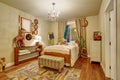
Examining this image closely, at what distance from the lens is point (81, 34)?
209 inches

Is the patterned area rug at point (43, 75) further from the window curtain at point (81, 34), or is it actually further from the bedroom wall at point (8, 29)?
the window curtain at point (81, 34)

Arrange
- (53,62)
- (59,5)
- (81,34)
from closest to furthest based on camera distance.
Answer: (53,62) < (59,5) < (81,34)

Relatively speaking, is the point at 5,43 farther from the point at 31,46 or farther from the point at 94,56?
the point at 94,56

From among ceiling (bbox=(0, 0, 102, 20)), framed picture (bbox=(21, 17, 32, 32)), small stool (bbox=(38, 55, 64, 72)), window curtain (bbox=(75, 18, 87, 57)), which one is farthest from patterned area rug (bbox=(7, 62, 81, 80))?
ceiling (bbox=(0, 0, 102, 20))

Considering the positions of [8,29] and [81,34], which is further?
[81,34]

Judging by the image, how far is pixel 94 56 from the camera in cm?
372

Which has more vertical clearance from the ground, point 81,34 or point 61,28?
point 61,28

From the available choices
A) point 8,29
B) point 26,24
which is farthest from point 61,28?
point 8,29

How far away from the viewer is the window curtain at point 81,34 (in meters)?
5.13

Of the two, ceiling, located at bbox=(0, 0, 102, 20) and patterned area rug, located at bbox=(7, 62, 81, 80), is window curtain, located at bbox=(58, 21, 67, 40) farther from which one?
patterned area rug, located at bbox=(7, 62, 81, 80)

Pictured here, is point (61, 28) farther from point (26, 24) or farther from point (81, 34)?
point (26, 24)

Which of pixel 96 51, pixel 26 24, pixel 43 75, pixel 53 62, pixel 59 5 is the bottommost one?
pixel 43 75

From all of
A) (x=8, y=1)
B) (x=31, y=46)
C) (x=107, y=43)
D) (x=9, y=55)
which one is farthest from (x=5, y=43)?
(x=107, y=43)

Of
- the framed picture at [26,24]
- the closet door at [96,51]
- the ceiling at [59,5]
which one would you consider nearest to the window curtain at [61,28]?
the ceiling at [59,5]
